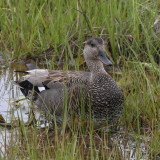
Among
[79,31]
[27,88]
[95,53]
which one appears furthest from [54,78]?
[79,31]

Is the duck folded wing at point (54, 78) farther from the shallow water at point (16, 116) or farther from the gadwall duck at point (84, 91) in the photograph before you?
the shallow water at point (16, 116)

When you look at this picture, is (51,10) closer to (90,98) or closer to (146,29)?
(146,29)

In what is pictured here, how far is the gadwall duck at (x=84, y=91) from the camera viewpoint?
5.40 meters

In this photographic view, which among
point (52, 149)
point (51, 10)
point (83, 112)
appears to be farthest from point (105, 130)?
point (51, 10)

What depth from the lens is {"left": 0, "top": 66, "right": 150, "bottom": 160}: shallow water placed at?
4.76 metres

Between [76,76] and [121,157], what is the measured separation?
4.15 ft

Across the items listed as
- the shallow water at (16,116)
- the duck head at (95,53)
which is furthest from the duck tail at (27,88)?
the duck head at (95,53)

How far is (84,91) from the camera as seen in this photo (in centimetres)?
549

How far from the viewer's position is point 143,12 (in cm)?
742

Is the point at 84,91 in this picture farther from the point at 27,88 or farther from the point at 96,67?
the point at 27,88

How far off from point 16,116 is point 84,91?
0.79 meters

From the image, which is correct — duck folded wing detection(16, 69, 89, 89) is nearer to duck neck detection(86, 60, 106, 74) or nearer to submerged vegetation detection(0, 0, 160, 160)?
duck neck detection(86, 60, 106, 74)

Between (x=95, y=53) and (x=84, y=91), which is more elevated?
(x=95, y=53)

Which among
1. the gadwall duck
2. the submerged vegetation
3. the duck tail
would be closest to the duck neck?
the gadwall duck
